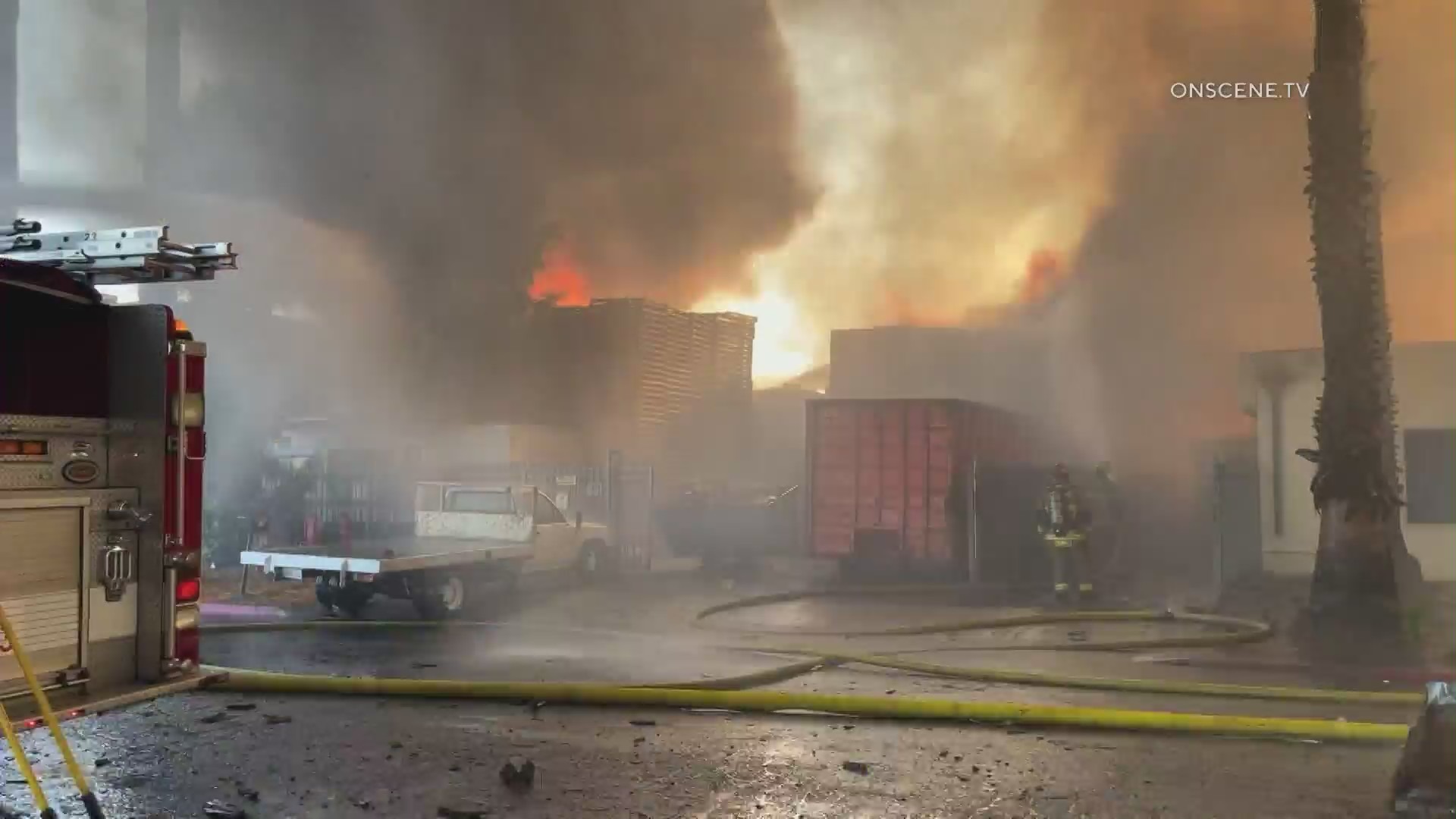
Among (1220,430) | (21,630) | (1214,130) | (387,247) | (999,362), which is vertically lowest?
(21,630)

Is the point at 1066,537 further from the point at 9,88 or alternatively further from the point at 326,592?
the point at 9,88

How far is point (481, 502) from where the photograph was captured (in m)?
10.8

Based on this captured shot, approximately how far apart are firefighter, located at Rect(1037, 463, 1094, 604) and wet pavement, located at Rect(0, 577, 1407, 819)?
12.8ft

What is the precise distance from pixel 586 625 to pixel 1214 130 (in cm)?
1050

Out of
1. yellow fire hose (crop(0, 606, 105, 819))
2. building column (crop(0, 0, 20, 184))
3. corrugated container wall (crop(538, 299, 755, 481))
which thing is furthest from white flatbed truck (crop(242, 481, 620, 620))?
building column (crop(0, 0, 20, 184))

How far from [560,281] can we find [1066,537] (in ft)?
28.6

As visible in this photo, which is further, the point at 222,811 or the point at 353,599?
the point at 353,599

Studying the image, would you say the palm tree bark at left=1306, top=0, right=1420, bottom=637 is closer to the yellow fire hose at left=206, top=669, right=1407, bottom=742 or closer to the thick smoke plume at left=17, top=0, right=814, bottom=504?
the yellow fire hose at left=206, top=669, right=1407, bottom=742

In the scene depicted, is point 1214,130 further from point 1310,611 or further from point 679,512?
point 679,512

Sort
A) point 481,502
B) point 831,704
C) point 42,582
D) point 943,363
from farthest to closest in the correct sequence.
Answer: point 943,363, point 481,502, point 831,704, point 42,582

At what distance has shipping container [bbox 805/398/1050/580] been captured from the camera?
13016 mm

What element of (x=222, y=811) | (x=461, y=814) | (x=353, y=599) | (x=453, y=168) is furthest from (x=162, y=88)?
(x=461, y=814)

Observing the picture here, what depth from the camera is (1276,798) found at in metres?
4.05

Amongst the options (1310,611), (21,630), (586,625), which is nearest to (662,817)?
(21,630)
